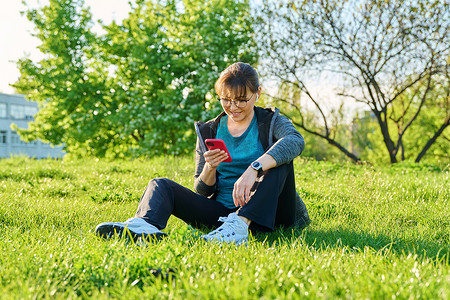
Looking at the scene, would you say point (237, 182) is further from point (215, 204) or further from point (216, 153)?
point (215, 204)

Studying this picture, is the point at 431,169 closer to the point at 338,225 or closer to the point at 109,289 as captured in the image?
the point at 338,225

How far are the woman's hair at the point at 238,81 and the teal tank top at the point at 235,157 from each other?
16.3 inches

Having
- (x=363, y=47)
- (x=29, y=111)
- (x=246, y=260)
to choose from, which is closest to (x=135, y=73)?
(x=363, y=47)

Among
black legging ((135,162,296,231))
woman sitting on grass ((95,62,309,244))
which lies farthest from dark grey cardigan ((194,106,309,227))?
black legging ((135,162,296,231))

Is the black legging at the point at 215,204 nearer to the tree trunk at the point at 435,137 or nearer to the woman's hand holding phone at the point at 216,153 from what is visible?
the woman's hand holding phone at the point at 216,153

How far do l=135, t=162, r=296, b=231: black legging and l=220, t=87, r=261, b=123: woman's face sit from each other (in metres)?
0.60

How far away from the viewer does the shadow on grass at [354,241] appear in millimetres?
2916

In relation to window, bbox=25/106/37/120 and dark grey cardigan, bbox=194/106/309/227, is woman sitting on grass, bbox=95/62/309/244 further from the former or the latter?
window, bbox=25/106/37/120

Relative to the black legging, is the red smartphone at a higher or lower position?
higher

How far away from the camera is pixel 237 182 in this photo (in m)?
3.18

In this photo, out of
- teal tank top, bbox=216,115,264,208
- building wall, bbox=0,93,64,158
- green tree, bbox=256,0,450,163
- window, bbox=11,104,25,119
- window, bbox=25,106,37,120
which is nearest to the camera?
teal tank top, bbox=216,115,264,208

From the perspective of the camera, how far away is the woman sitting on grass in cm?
314

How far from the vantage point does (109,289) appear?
2035 millimetres

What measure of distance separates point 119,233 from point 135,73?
1932 cm
